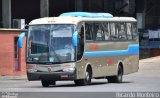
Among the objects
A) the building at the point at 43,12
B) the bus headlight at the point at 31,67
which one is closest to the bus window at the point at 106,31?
the bus headlight at the point at 31,67

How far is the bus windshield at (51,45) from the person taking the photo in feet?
89.9

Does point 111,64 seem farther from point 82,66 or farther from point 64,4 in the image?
point 64,4

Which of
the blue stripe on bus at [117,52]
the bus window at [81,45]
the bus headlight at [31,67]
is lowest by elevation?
the bus headlight at [31,67]

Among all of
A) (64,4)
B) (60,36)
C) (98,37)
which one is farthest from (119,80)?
(64,4)

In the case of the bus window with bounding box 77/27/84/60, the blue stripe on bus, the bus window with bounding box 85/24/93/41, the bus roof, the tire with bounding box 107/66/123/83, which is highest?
the bus roof

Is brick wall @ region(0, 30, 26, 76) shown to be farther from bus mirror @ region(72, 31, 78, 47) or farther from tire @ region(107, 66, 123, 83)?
bus mirror @ region(72, 31, 78, 47)

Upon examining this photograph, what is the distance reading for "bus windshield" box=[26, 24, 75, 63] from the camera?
89.9ft

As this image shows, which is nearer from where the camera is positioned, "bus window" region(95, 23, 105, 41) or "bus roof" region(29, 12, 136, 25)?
"bus roof" region(29, 12, 136, 25)

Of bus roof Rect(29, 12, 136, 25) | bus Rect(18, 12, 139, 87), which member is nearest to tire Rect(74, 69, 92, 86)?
bus Rect(18, 12, 139, 87)

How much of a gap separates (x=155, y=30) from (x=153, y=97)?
139 feet

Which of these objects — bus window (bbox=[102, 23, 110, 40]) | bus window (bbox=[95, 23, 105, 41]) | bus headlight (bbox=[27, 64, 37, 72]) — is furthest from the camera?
bus window (bbox=[102, 23, 110, 40])

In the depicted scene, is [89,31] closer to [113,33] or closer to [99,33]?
[99,33]

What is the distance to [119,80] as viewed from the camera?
3253 centimetres

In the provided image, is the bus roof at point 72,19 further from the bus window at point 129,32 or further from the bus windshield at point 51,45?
the bus window at point 129,32
